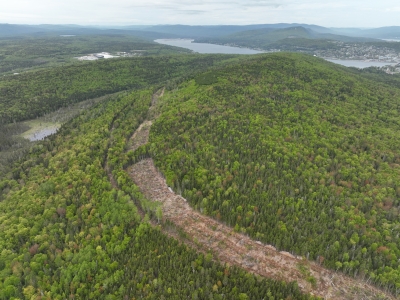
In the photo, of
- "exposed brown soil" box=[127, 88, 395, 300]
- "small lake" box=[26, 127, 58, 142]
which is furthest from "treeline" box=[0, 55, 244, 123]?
"exposed brown soil" box=[127, 88, 395, 300]

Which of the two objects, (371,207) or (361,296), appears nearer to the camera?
(361,296)

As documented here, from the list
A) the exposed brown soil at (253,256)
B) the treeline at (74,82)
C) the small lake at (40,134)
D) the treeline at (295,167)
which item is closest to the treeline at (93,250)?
the exposed brown soil at (253,256)

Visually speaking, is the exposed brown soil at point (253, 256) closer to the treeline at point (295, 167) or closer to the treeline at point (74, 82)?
the treeline at point (295, 167)

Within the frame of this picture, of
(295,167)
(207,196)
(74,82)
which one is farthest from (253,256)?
(74,82)

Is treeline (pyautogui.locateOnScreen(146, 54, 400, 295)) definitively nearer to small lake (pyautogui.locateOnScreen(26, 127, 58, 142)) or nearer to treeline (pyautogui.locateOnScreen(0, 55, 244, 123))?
small lake (pyautogui.locateOnScreen(26, 127, 58, 142))

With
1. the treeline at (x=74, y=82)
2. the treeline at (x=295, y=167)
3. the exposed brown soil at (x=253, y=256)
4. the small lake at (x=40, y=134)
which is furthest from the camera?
the treeline at (x=74, y=82)

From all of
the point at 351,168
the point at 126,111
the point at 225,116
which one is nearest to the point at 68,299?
the point at 351,168

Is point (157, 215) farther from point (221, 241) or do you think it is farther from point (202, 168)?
point (202, 168)
